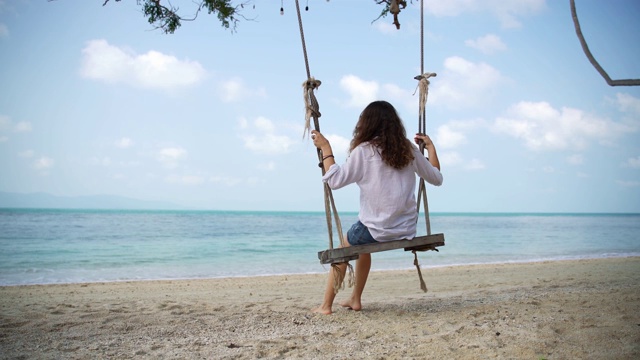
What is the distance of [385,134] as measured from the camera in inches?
119

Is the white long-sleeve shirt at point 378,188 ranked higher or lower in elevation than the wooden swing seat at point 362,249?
higher

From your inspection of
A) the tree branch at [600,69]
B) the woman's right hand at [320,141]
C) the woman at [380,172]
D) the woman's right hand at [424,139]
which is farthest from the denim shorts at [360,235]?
the tree branch at [600,69]

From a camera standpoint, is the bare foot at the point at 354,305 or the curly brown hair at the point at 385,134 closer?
the curly brown hair at the point at 385,134

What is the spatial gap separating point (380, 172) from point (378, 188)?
0.33 feet

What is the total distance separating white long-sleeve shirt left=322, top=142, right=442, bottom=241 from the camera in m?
3.01

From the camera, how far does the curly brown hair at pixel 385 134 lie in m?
3.00

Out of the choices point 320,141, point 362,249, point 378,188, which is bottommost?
point 362,249

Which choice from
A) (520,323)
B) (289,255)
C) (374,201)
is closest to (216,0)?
(374,201)

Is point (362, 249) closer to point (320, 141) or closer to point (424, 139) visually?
point (320, 141)

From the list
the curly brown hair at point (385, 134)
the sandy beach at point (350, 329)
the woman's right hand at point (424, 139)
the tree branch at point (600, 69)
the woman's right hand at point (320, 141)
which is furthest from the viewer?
the woman's right hand at point (424, 139)

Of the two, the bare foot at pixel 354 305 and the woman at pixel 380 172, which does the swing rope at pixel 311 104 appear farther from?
the bare foot at pixel 354 305

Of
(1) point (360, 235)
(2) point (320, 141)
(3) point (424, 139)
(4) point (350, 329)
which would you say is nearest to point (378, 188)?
(1) point (360, 235)

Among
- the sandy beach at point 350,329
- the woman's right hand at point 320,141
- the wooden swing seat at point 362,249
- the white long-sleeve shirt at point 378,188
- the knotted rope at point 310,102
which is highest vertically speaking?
the knotted rope at point 310,102

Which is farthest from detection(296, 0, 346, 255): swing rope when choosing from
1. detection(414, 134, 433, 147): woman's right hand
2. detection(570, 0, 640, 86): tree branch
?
detection(570, 0, 640, 86): tree branch
